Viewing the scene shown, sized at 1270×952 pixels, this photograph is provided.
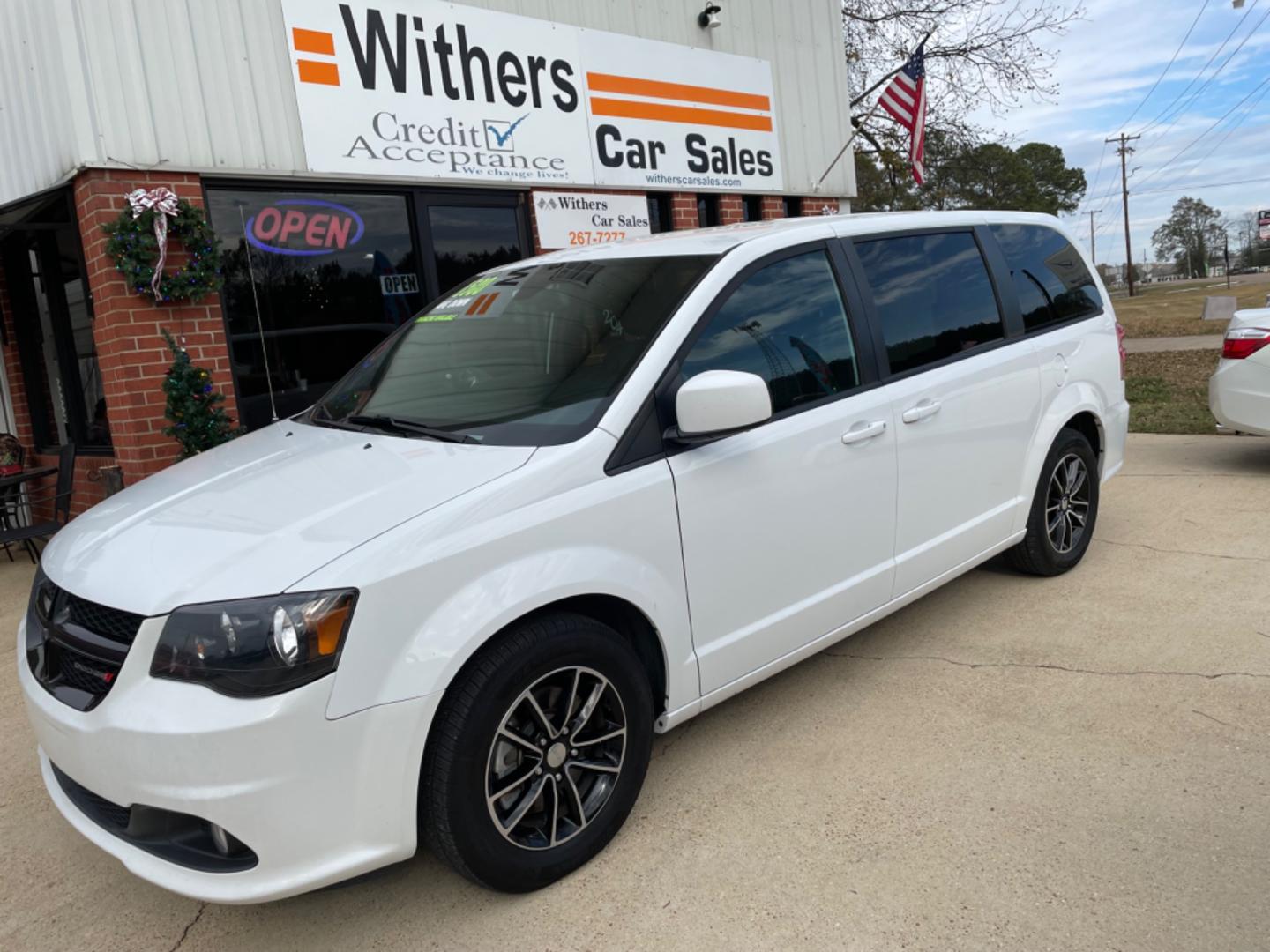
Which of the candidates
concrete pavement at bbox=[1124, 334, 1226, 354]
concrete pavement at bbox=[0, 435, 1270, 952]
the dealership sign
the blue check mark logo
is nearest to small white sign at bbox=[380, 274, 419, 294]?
the dealership sign

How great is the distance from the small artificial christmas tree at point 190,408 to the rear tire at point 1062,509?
4.98 meters

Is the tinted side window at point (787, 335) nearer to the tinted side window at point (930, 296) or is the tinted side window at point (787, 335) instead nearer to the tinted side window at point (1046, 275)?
the tinted side window at point (930, 296)

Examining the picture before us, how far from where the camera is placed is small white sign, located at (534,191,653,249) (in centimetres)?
838

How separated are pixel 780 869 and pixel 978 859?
0.55 meters

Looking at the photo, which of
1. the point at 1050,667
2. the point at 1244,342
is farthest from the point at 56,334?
the point at 1244,342

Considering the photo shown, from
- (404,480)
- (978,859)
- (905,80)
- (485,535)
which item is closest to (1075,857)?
(978,859)

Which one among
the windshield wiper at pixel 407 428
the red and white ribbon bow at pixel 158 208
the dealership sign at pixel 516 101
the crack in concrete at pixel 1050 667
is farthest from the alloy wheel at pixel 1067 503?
the red and white ribbon bow at pixel 158 208

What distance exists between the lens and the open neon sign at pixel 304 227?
22.1 feet

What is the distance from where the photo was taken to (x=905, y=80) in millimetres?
10430

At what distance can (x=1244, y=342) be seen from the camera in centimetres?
625

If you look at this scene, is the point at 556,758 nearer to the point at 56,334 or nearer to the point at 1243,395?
the point at 1243,395

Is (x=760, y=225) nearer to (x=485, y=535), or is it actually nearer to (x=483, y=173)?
(x=485, y=535)

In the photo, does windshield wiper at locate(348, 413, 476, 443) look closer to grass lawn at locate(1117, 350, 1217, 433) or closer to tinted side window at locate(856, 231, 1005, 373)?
tinted side window at locate(856, 231, 1005, 373)

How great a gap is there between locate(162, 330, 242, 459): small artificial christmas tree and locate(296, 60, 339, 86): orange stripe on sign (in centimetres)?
220
